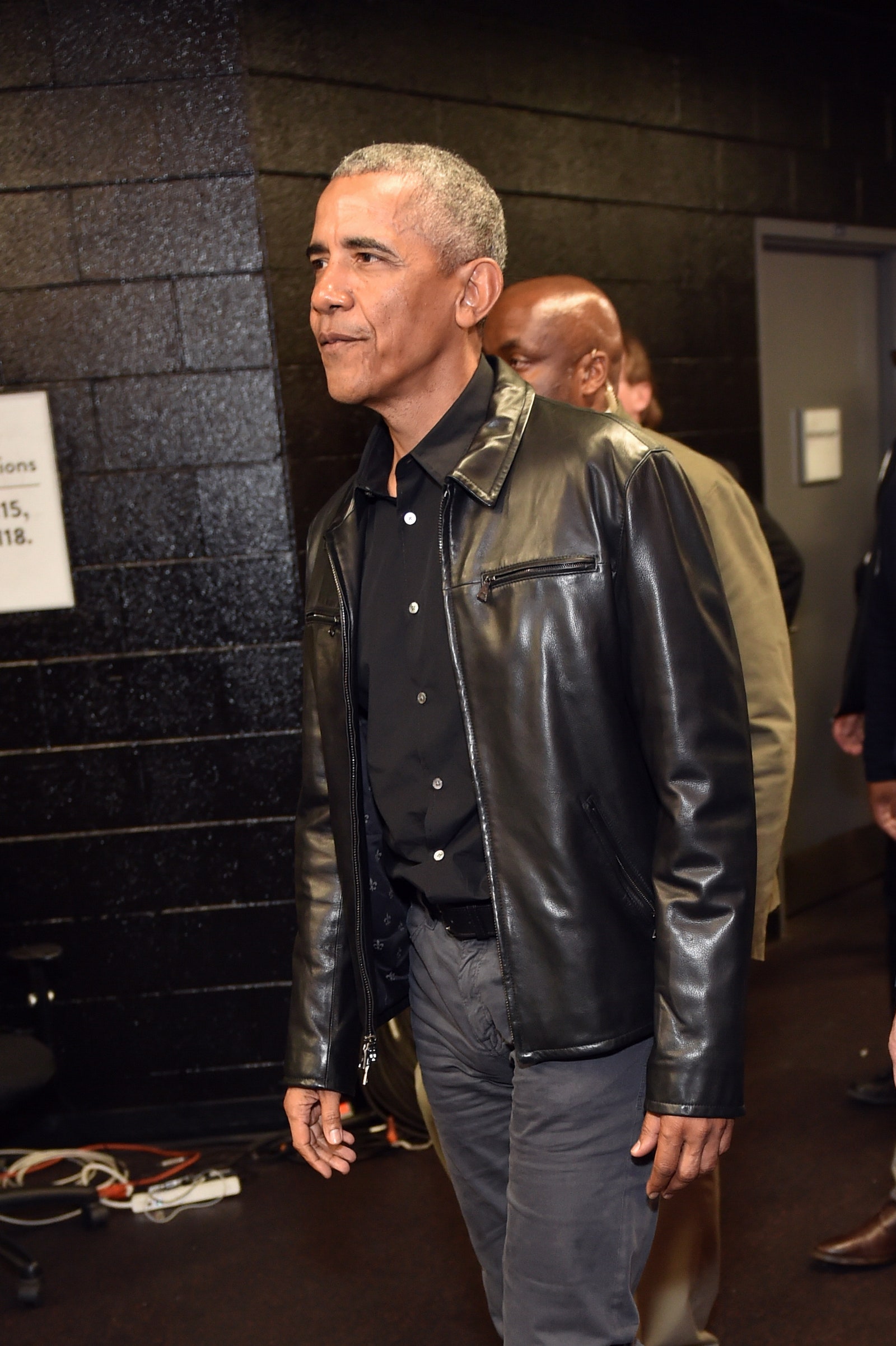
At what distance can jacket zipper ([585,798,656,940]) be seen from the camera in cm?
140

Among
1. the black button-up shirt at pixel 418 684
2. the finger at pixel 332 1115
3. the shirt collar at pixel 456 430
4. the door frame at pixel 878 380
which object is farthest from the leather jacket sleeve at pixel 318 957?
the door frame at pixel 878 380

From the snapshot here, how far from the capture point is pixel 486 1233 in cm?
165

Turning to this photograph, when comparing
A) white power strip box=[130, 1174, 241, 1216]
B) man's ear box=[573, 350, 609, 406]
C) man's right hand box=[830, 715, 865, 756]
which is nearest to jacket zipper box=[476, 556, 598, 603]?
man's ear box=[573, 350, 609, 406]

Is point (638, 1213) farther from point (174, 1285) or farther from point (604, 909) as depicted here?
point (174, 1285)

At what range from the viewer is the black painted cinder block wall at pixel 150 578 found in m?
2.84

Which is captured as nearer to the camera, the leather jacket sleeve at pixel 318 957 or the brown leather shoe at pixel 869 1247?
the leather jacket sleeve at pixel 318 957

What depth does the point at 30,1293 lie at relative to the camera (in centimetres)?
252

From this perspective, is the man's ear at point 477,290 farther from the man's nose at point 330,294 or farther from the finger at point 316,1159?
the finger at point 316,1159

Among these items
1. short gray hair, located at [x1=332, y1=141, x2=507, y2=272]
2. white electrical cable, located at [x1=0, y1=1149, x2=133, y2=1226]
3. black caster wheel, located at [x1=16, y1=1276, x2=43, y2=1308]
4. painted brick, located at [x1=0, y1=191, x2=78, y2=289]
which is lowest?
white electrical cable, located at [x1=0, y1=1149, x2=133, y2=1226]

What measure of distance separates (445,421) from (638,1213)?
0.92m

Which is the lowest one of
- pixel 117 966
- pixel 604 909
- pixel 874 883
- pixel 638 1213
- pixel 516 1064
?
pixel 874 883

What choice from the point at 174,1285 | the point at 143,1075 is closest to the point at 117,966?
the point at 143,1075

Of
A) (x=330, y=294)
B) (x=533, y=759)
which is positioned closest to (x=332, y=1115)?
(x=533, y=759)

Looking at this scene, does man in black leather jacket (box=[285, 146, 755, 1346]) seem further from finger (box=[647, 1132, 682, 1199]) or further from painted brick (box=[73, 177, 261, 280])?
painted brick (box=[73, 177, 261, 280])
